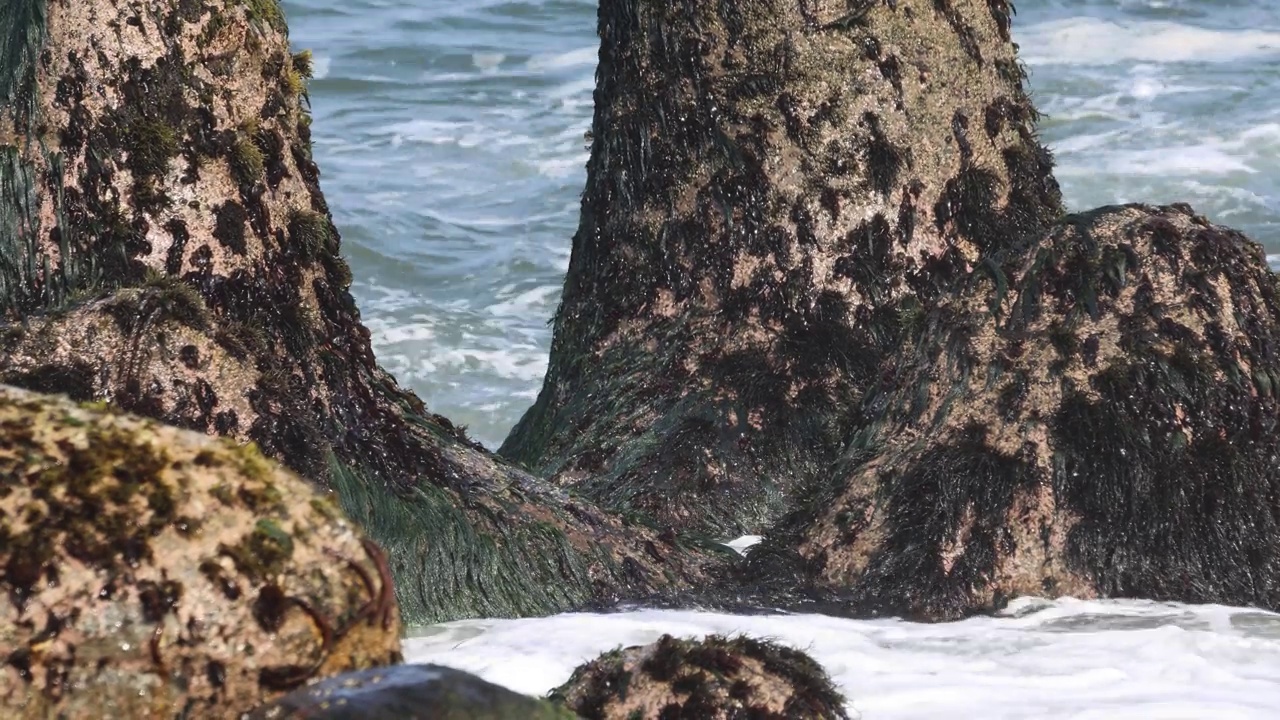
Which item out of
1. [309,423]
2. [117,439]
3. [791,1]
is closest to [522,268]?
[791,1]

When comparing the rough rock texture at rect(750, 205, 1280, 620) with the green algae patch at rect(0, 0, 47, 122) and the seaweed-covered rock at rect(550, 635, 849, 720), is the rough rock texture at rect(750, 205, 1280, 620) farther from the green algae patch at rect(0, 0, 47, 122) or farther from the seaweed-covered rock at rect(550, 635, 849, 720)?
the green algae patch at rect(0, 0, 47, 122)

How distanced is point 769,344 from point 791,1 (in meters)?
1.26

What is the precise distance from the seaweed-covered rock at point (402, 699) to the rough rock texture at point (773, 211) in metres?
4.00

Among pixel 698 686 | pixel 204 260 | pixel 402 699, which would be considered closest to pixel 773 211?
pixel 204 260

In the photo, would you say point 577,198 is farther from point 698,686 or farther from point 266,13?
point 698,686

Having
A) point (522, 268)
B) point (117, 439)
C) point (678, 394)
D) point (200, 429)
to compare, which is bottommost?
point (522, 268)

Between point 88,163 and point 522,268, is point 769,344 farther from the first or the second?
point 522,268

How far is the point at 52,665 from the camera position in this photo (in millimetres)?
2879

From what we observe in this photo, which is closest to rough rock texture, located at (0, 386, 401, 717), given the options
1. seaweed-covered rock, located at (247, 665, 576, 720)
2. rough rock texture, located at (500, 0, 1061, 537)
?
seaweed-covered rock, located at (247, 665, 576, 720)

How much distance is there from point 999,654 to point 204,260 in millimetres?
2357

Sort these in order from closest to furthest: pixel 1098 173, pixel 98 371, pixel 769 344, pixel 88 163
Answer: pixel 98 371, pixel 88 163, pixel 769 344, pixel 1098 173

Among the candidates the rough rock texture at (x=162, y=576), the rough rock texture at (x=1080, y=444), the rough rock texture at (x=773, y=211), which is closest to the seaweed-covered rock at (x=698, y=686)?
the rough rock texture at (x=162, y=576)

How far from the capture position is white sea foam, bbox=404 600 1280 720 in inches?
176

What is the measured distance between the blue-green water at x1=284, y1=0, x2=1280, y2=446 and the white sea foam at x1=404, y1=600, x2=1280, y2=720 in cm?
666
